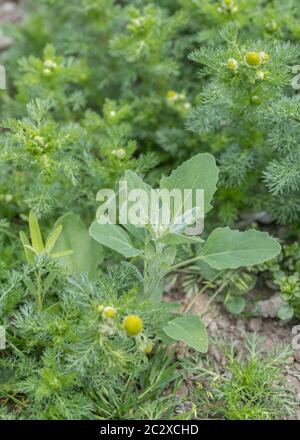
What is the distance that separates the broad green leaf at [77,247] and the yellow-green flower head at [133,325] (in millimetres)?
577

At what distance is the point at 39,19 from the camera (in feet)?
11.7

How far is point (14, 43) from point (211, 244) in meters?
2.01

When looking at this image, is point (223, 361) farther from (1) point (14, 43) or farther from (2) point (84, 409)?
(1) point (14, 43)

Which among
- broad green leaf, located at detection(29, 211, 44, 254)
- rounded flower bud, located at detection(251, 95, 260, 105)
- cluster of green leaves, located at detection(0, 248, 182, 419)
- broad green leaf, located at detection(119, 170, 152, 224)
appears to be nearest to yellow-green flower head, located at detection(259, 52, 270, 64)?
rounded flower bud, located at detection(251, 95, 260, 105)

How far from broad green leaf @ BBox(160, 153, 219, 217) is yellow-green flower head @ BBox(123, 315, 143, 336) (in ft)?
1.65

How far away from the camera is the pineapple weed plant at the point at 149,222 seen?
Answer: 7.03 ft

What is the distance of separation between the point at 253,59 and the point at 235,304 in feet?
3.11

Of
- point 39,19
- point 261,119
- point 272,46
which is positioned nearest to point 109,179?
point 261,119

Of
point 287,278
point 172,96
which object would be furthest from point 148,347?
point 172,96

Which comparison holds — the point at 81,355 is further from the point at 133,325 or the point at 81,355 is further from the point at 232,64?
the point at 232,64

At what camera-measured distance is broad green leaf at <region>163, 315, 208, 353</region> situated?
2.12 meters

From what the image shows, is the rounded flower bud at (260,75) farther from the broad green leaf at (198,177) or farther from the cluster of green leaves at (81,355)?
the cluster of green leaves at (81,355)

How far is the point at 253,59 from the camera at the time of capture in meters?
2.28

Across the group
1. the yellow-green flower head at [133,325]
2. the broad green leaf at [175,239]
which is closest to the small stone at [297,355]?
the broad green leaf at [175,239]
